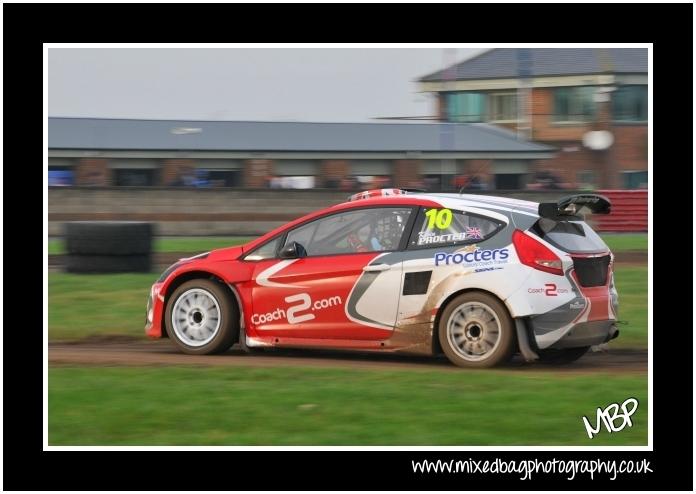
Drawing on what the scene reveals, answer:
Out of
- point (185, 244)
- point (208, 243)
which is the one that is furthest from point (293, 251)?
point (208, 243)

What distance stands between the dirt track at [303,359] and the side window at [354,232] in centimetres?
102

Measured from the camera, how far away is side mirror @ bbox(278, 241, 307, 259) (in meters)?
10.1

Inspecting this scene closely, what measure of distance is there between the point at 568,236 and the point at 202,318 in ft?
11.4

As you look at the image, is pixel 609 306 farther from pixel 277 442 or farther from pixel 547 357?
pixel 277 442

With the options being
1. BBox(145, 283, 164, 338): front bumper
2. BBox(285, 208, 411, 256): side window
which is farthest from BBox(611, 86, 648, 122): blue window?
BBox(145, 283, 164, 338): front bumper

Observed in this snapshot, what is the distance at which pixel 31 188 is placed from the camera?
9758 mm

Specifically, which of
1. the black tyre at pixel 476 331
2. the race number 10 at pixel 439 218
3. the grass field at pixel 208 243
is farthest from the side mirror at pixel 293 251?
the grass field at pixel 208 243

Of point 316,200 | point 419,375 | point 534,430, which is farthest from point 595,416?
point 316,200

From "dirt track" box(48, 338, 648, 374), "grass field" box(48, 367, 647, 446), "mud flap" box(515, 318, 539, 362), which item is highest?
"mud flap" box(515, 318, 539, 362)

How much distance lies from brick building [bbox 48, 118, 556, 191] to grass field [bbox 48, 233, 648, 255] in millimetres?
5562

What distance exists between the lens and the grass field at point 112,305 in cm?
1205

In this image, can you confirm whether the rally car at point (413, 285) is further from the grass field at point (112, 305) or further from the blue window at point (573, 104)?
the blue window at point (573, 104)

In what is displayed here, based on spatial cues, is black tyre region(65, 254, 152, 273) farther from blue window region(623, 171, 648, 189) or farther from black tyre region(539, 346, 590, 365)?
blue window region(623, 171, 648, 189)

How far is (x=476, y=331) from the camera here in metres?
9.41
